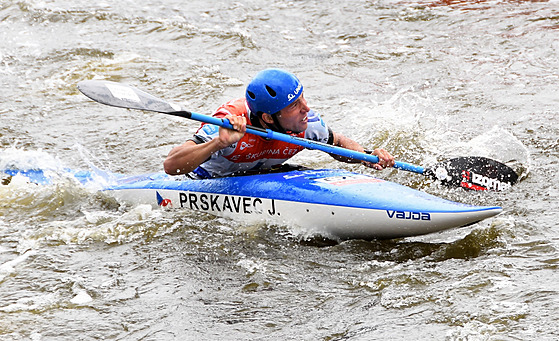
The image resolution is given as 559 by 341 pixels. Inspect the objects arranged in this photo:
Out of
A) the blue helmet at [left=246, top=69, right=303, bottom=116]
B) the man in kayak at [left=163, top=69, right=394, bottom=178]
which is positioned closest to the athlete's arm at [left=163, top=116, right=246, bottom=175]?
the man in kayak at [left=163, top=69, right=394, bottom=178]

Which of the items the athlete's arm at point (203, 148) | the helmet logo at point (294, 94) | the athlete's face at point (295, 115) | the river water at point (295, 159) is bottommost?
the river water at point (295, 159)

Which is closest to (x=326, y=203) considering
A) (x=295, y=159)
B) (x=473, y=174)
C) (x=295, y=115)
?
(x=295, y=115)

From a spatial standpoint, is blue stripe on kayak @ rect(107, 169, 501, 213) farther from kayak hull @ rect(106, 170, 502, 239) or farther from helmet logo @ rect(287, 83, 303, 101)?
helmet logo @ rect(287, 83, 303, 101)

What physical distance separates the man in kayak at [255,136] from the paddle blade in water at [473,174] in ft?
1.46

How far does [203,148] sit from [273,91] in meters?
0.60

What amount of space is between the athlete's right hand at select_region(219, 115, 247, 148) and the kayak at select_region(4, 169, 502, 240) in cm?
47

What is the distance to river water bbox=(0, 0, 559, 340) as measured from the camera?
3.68 metres

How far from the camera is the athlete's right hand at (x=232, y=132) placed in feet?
14.7

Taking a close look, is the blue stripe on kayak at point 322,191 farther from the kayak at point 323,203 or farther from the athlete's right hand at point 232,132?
the athlete's right hand at point 232,132

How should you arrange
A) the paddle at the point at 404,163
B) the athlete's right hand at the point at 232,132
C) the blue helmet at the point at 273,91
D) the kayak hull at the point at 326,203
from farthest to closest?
the paddle at the point at 404,163, the blue helmet at the point at 273,91, the athlete's right hand at the point at 232,132, the kayak hull at the point at 326,203

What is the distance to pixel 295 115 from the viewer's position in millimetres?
4766

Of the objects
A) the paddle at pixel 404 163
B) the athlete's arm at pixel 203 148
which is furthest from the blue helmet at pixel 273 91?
the paddle at pixel 404 163

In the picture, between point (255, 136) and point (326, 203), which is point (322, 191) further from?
point (255, 136)

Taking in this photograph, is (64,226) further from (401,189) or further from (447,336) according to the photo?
(447,336)
